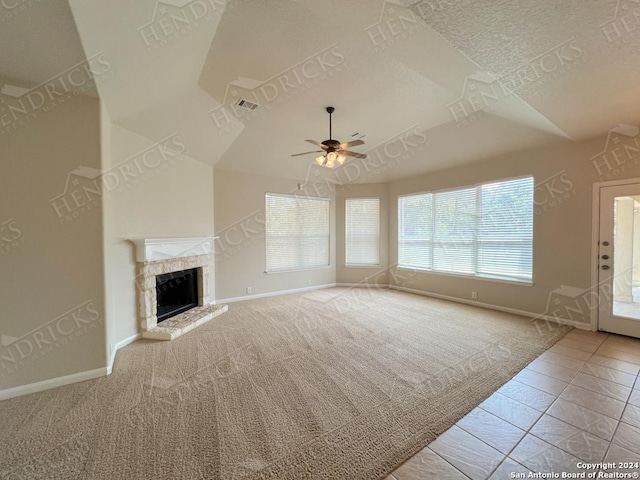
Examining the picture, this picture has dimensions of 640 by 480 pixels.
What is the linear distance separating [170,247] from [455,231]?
17.7 feet

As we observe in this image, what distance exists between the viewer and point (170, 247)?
157 inches

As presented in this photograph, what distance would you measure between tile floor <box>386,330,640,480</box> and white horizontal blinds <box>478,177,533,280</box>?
6.49 ft

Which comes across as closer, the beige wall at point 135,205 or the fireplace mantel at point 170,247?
the beige wall at point 135,205

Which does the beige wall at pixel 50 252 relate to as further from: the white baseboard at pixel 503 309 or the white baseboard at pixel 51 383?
the white baseboard at pixel 503 309

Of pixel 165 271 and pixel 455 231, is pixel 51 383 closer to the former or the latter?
pixel 165 271

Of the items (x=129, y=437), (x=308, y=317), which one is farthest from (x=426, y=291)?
(x=129, y=437)

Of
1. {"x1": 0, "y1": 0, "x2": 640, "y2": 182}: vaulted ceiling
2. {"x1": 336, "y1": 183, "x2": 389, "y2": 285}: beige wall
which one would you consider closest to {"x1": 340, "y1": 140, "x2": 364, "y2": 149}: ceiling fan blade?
{"x1": 0, "y1": 0, "x2": 640, "y2": 182}: vaulted ceiling

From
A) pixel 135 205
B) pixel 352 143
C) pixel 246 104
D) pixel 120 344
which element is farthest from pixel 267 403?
pixel 246 104

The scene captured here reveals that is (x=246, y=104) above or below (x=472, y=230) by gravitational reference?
above

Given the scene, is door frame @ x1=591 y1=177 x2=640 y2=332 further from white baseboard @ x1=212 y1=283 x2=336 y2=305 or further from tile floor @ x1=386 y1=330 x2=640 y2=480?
white baseboard @ x1=212 y1=283 x2=336 y2=305

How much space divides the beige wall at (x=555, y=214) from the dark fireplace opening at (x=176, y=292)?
5448mm

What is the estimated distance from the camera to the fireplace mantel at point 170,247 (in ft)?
11.7

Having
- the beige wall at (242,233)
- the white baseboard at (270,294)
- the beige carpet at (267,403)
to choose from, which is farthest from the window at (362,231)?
the beige carpet at (267,403)

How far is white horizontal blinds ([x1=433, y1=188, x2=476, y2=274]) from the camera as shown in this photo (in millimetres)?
5191
